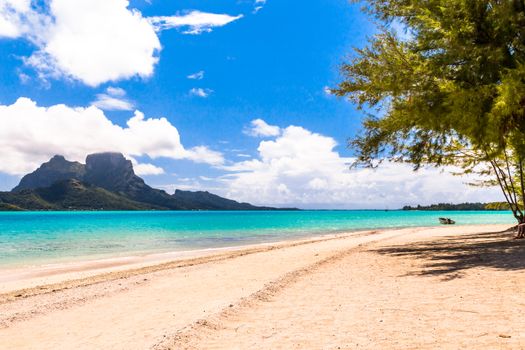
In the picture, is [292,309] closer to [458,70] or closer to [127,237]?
[458,70]

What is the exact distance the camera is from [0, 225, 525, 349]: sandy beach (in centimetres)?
720

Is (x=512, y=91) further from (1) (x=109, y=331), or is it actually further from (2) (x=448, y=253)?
(1) (x=109, y=331)

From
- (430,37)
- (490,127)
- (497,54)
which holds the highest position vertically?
(430,37)

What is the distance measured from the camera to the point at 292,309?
959 centimetres

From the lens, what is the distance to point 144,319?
9492 mm

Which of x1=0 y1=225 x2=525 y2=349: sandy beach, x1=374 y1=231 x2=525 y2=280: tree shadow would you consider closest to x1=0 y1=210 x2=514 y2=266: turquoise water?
x1=0 y1=225 x2=525 y2=349: sandy beach

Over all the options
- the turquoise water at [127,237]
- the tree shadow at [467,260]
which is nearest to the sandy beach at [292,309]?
the tree shadow at [467,260]

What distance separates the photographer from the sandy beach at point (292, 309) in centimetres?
720

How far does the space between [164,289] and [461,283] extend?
29.5 ft

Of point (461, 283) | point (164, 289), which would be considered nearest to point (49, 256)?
point (164, 289)

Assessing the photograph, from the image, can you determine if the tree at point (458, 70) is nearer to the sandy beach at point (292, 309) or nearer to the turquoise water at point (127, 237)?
the sandy beach at point (292, 309)

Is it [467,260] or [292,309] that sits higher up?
[467,260]

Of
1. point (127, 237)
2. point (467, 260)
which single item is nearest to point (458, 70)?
point (467, 260)

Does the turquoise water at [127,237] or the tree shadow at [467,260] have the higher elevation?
the tree shadow at [467,260]
